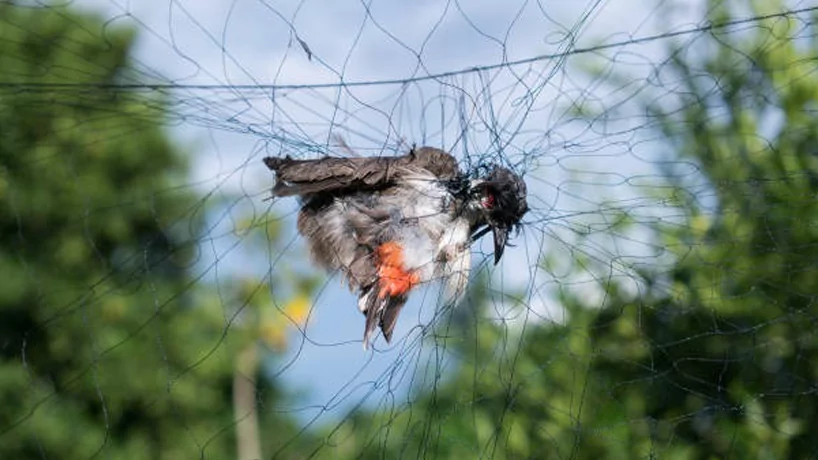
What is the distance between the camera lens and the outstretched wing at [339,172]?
1.60m

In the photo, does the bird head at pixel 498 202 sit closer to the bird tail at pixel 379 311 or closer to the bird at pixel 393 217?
the bird at pixel 393 217

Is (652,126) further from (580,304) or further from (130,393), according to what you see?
(130,393)

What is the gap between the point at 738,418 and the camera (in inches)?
95.8

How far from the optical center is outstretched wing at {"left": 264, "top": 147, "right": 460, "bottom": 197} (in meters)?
1.60

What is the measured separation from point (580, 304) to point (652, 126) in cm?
66

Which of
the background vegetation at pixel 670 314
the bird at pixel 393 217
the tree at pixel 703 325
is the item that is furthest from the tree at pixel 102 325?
the bird at pixel 393 217

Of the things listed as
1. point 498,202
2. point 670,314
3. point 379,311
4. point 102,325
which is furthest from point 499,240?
point 102,325

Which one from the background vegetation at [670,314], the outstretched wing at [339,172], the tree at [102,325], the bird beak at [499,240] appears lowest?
the bird beak at [499,240]

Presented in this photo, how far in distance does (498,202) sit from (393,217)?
132 millimetres

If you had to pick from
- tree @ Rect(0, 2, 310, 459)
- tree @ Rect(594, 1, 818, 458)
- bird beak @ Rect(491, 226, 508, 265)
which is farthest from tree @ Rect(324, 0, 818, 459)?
tree @ Rect(0, 2, 310, 459)

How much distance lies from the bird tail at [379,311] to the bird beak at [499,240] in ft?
0.43

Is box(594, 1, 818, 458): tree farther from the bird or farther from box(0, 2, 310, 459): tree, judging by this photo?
box(0, 2, 310, 459): tree

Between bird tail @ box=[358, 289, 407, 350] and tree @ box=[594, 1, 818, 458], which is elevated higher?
tree @ box=[594, 1, 818, 458]

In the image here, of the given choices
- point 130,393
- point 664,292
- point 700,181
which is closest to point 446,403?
point 664,292
